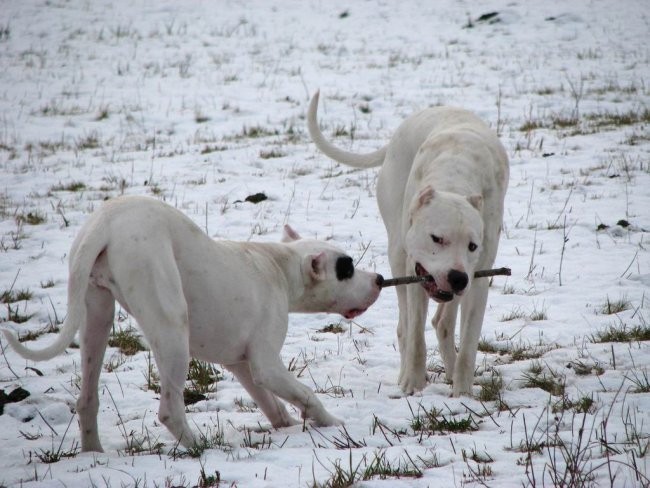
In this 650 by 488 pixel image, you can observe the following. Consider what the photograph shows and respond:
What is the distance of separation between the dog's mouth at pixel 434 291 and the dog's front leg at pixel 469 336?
16.8 inches

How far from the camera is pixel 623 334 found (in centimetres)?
596

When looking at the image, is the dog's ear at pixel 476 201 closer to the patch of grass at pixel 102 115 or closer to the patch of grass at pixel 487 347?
the patch of grass at pixel 487 347

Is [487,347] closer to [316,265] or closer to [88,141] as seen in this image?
[316,265]

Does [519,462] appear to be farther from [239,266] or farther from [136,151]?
[136,151]

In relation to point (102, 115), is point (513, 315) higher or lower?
lower

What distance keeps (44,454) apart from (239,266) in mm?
1442

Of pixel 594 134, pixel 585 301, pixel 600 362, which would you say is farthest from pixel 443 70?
pixel 600 362

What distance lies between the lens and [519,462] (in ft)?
11.8

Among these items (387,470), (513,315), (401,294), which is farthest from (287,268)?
(513,315)

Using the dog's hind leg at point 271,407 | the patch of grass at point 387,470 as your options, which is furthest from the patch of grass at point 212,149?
the patch of grass at point 387,470

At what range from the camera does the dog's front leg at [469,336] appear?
5379mm

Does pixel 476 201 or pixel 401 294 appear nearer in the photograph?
pixel 476 201

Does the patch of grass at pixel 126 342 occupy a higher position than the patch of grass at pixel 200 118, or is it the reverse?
the patch of grass at pixel 200 118

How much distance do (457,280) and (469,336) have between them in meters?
0.75
